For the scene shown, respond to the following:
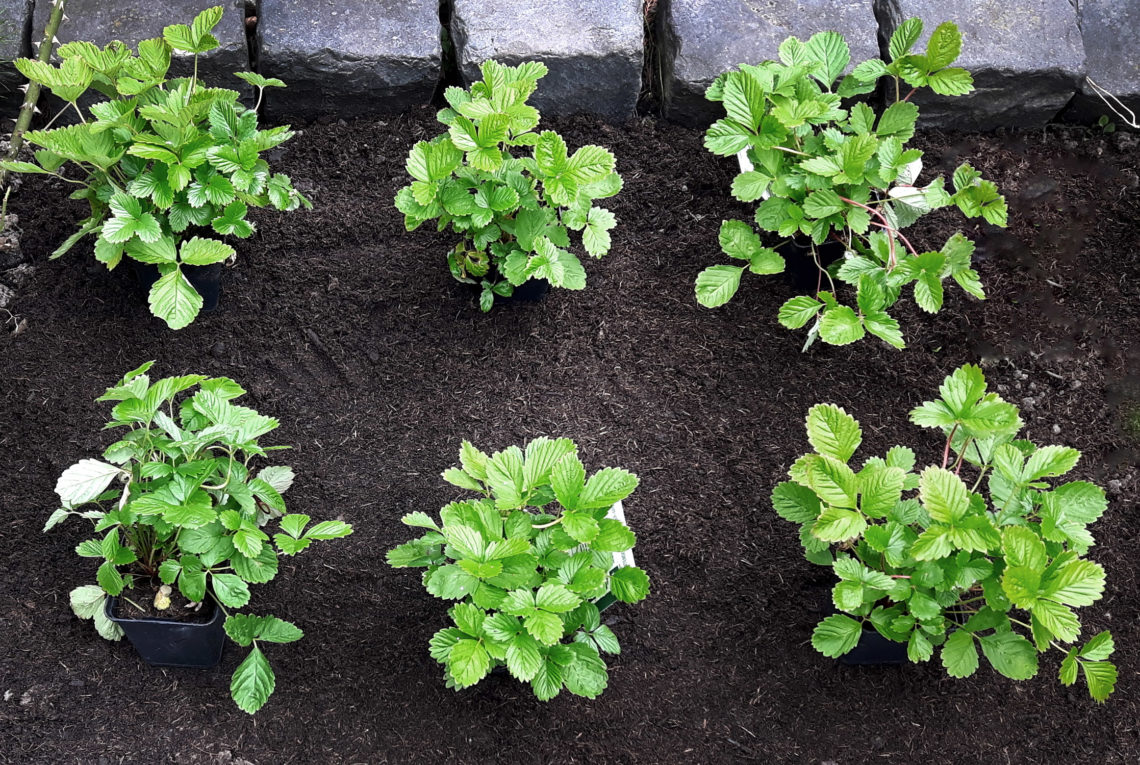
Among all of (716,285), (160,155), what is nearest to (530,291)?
(716,285)

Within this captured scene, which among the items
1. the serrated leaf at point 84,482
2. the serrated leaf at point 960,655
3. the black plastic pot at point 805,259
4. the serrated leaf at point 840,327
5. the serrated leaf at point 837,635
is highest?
the serrated leaf at point 840,327

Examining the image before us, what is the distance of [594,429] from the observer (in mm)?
2508

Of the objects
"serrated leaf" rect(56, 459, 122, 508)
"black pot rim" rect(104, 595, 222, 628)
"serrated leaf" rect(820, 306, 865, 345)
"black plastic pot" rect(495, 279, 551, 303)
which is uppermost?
"serrated leaf" rect(820, 306, 865, 345)

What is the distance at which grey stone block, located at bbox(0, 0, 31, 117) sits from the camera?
2830 millimetres

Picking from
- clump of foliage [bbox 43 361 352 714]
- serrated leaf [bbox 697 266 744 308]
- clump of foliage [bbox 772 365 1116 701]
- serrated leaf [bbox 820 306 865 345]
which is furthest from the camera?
serrated leaf [bbox 697 266 744 308]

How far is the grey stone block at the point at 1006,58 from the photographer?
117 inches

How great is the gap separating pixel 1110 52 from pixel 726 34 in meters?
1.21

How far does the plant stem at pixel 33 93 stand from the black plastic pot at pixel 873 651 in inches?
91.6

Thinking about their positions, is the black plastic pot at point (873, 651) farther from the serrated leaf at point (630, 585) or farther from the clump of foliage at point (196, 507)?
the clump of foliage at point (196, 507)

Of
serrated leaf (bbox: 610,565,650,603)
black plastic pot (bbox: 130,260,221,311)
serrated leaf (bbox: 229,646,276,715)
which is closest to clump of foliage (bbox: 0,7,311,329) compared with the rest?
black plastic pot (bbox: 130,260,221,311)

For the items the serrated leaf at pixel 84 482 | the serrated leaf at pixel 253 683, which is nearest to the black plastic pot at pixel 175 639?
the serrated leaf at pixel 253 683

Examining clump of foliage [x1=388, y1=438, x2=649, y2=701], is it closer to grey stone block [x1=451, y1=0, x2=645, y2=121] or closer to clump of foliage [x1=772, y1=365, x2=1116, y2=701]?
clump of foliage [x1=772, y1=365, x2=1116, y2=701]

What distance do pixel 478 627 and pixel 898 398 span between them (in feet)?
4.34

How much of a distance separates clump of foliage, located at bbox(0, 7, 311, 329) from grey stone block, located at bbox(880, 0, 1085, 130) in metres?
1.93
